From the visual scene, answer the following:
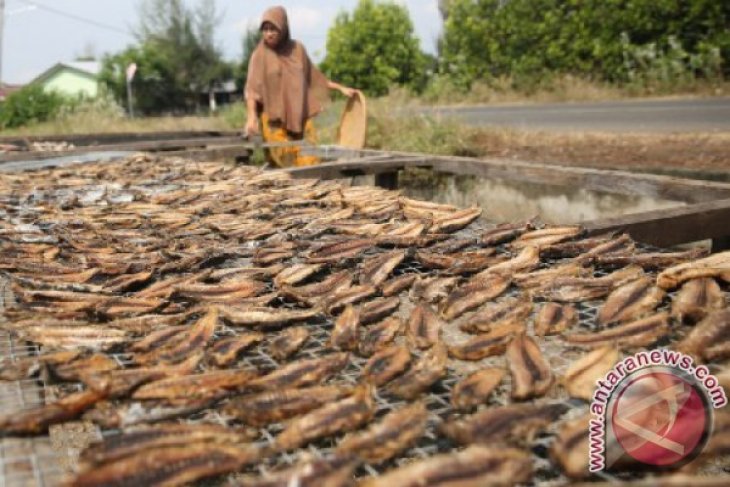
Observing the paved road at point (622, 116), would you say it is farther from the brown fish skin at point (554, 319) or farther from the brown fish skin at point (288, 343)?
the brown fish skin at point (288, 343)

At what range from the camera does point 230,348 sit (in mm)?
2006

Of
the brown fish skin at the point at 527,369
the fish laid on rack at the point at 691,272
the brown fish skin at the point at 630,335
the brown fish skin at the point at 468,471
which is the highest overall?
the fish laid on rack at the point at 691,272

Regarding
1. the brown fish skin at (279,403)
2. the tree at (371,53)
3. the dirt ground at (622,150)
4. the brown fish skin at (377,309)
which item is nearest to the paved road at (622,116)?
the dirt ground at (622,150)

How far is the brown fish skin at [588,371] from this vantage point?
5.49 ft

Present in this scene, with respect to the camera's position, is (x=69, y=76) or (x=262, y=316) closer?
(x=262, y=316)

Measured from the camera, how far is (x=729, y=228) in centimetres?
349

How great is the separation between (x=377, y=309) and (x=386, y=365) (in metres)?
0.45

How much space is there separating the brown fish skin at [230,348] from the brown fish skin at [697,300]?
4.45ft

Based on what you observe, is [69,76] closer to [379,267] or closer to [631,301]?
[379,267]

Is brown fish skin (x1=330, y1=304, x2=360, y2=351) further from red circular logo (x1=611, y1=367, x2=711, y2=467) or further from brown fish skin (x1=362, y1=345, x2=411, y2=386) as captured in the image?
red circular logo (x1=611, y1=367, x2=711, y2=467)

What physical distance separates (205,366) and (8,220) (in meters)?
2.84

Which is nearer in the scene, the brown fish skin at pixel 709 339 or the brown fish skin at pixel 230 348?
the brown fish skin at pixel 709 339

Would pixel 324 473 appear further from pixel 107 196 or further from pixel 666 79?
pixel 666 79

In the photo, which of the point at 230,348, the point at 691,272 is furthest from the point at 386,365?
the point at 691,272
